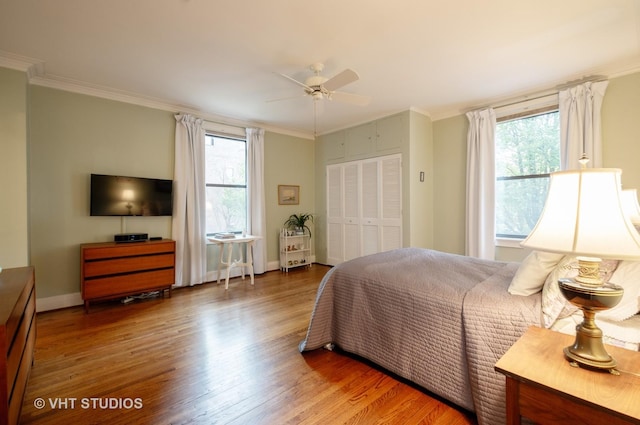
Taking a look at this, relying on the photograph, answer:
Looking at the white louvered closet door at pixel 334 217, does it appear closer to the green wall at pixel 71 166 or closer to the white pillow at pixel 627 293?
the green wall at pixel 71 166

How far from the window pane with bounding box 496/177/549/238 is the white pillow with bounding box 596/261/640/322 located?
2.57m

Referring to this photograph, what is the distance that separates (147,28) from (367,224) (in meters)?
3.78

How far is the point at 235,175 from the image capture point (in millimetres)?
4809

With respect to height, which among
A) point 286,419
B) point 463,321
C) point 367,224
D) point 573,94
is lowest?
point 286,419

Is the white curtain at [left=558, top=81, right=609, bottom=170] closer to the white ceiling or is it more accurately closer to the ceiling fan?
the white ceiling

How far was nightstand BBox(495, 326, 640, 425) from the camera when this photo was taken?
0.83 metres

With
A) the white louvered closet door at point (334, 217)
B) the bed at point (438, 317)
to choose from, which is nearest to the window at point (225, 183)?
the white louvered closet door at point (334, 217)

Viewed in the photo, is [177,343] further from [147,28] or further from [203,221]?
[147,28]

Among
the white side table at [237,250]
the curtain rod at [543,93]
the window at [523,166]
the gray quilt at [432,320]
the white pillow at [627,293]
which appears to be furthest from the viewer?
the white side table at [237,250]

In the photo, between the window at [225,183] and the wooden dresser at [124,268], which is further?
the window at [225,183]

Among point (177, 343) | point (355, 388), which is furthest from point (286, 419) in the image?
point (177, 343)

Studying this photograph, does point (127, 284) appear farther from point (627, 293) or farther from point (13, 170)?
point (627, 293)

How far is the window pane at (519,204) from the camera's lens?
3600 millimetres

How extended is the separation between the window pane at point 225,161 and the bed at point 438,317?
312cm
